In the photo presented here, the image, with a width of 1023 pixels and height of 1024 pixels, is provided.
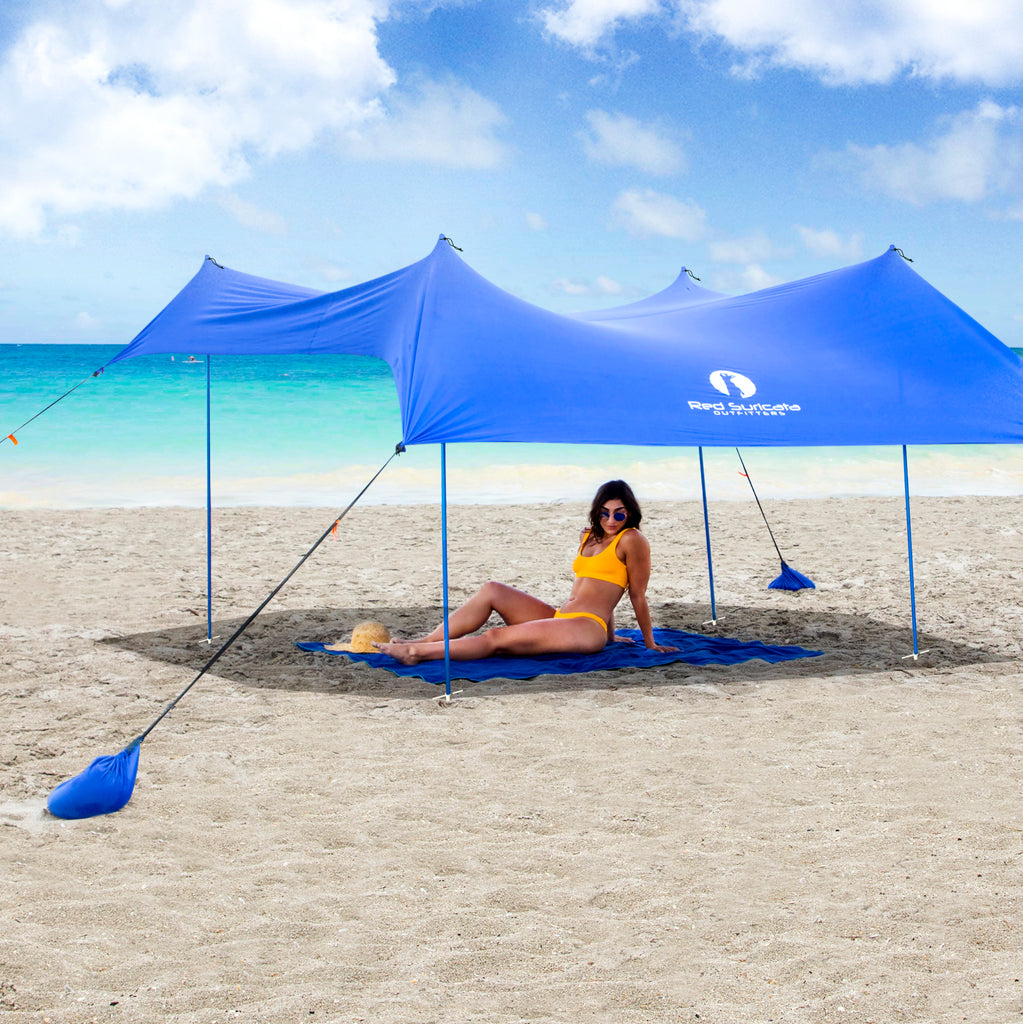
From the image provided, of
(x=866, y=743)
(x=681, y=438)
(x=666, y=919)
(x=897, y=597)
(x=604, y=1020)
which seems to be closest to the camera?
(x=604, y=1020)

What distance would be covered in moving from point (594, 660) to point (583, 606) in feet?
0.84

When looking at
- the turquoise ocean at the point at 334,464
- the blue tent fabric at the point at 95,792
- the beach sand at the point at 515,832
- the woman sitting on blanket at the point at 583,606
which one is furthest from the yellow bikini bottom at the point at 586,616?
the turquoise ocean at the point at 334,464

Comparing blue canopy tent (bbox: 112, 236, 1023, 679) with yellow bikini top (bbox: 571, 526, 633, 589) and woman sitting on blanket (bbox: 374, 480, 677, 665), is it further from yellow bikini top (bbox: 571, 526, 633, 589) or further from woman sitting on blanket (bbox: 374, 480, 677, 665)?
yellow bikini top (bbox: 571, 526, 633, 589)

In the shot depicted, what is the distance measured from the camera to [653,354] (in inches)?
195

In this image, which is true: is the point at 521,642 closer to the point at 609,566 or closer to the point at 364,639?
the point at 609,566

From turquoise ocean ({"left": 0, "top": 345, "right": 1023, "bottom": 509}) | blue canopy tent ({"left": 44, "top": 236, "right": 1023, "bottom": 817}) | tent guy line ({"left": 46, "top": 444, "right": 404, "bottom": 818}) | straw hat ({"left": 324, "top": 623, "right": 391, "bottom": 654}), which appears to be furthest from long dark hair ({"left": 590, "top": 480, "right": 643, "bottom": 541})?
turquoise ocean ({"left": 0, "top": 345, "right": 1023, "bottom": 509})

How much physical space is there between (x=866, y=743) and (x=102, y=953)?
2.71m

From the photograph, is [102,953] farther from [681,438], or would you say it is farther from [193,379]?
[193,379]

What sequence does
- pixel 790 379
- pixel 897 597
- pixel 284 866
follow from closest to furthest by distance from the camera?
pixel 284 866
pixel 790 379
pixel 897 597

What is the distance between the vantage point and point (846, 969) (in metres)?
2.43

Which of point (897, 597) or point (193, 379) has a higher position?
point (193, 379)

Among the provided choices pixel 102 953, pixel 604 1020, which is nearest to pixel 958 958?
pixel 604 1020

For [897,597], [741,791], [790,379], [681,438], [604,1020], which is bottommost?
A: [604,1020]

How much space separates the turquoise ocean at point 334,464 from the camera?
13.2 metres
